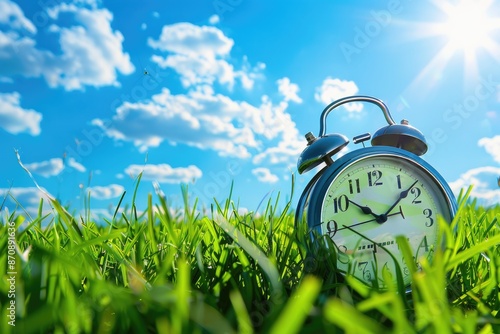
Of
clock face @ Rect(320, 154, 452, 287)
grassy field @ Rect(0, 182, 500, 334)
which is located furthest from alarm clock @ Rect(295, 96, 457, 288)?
grassy field @ Rect(0, 182, 500, 334)

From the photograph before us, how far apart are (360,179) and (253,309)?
0.94m

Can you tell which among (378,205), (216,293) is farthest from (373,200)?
(216,293)

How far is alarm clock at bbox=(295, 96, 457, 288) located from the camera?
218 cm

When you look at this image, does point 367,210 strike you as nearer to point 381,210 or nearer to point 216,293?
point 381,210

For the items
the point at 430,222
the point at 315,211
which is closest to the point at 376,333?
the point at 315,211

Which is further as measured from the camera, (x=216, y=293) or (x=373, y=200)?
(x=373, y=200)

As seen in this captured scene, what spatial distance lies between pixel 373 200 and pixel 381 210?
57 millimetres

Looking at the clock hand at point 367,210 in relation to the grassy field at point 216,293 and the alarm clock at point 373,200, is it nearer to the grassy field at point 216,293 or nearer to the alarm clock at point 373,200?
the alarm clock at point 373,200

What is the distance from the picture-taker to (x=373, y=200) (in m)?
2.28

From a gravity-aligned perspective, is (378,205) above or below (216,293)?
above

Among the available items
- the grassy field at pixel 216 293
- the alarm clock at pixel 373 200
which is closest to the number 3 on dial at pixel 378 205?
the alarm clock at pixel 373 200

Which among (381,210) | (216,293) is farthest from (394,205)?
(216,293)

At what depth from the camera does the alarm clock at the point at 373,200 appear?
2182 millimetres

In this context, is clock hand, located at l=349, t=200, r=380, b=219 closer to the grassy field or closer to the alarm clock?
the alarm clock
